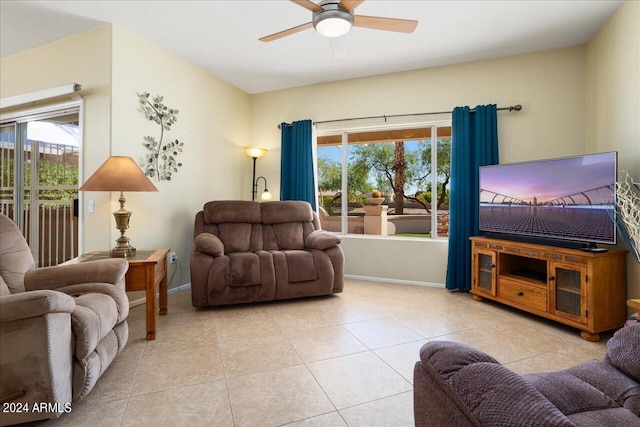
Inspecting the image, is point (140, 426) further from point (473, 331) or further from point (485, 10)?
point (485, 10)

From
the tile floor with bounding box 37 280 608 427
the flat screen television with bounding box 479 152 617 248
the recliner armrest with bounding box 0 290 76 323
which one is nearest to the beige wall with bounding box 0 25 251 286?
the tile floor with bounding box 37 280 608 427

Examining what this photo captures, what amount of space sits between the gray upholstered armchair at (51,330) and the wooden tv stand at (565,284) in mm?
3196

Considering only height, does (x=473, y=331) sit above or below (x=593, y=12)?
below

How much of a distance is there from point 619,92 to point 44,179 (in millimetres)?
5647

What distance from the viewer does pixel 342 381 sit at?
1.86m

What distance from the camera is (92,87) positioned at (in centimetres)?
301

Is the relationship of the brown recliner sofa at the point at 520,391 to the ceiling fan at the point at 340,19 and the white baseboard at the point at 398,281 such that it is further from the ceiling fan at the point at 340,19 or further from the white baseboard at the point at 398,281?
the white baseboard at the point at 398,281

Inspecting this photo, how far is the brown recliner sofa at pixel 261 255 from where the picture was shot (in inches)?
120

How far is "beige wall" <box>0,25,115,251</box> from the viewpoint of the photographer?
2.96m

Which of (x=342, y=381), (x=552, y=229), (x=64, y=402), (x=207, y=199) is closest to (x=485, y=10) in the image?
(x=552, y=229)

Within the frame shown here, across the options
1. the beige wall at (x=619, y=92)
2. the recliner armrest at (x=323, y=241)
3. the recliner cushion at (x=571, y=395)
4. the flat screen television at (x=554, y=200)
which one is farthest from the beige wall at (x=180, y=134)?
the beige wall at (x=619, y=92)

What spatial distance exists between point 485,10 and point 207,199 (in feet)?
11.7

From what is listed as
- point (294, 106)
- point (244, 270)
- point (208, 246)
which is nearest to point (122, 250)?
point (208, 246)

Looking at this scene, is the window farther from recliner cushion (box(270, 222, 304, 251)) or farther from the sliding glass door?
the sliding glass door
